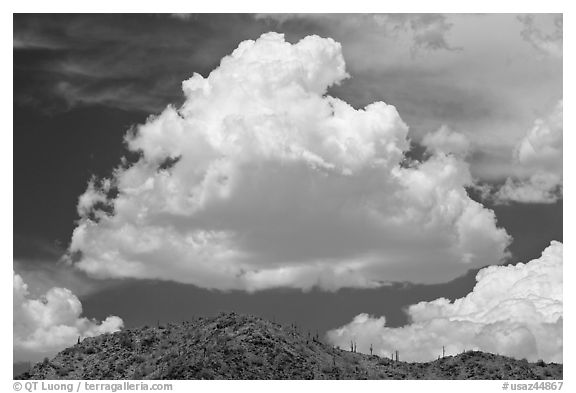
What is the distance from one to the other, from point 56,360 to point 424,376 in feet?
194

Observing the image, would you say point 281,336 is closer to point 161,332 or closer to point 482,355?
point 161,332

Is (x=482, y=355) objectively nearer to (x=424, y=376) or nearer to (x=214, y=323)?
(x=424, y=376)

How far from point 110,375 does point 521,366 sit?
62.9m

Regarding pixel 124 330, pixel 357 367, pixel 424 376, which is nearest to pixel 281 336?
pixel 357 367

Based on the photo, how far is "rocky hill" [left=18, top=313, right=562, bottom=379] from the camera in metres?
104

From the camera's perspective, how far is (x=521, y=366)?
11756 centimetres

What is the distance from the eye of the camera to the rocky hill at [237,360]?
104062mm

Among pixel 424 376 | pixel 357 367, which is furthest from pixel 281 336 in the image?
pixel 424 376

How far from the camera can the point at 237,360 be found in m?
104
